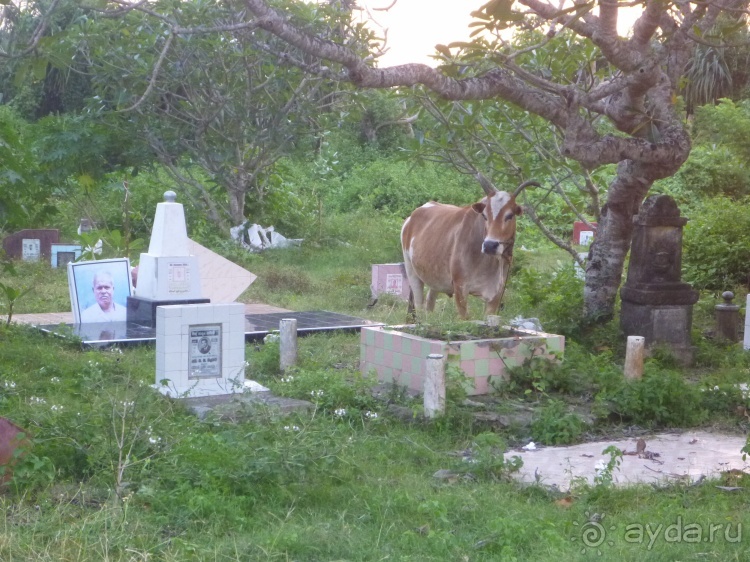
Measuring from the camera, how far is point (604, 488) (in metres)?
4.85

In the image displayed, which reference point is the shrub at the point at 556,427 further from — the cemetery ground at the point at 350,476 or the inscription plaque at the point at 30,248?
the inscription plaque at the point at 30,248

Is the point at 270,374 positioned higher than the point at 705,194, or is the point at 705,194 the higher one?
the point at 705,194

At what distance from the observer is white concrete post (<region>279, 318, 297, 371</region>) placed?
318 inches

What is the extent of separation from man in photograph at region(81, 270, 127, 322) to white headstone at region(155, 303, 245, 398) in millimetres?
3863

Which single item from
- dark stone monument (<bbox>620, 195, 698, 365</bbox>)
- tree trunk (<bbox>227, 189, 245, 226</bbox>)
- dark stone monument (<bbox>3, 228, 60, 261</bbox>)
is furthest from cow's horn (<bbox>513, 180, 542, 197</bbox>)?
dark stone monument (<bbox>3, 228, 60, 261</bbox>)

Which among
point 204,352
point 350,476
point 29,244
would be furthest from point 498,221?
point 29,244

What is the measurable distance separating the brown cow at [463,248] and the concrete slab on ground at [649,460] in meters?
2.96

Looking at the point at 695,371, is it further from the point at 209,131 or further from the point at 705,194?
the point at 705,194

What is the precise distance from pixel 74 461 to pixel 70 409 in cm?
89

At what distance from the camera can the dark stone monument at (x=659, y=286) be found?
877cm

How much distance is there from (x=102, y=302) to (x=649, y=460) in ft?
22.3

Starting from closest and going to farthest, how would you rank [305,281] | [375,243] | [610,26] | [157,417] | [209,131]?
[157,417] → [610,26] → [305,281] → [209,131] → [375,243]

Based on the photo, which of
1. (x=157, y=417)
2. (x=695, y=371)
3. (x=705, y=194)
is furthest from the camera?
(x=705, y=194)

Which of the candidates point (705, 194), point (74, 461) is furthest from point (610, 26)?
point (705, 194)
